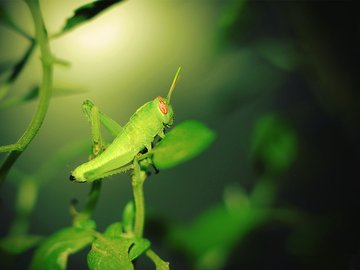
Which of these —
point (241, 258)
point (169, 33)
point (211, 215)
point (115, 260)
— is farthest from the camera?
point (169, 33)

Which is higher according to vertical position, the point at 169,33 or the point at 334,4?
the point at 169,33

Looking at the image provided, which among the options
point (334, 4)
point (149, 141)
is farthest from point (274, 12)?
point (149, 141)

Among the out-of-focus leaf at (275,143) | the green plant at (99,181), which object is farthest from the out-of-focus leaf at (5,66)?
the out-of-focus leaf at (275,143)

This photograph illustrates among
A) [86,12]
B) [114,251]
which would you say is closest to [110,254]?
[114,251]

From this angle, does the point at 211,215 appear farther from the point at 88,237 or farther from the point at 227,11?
the point at 227,11

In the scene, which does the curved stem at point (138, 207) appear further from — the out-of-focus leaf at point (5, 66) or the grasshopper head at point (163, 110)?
the out-of-focus leaf at point (5, 66)

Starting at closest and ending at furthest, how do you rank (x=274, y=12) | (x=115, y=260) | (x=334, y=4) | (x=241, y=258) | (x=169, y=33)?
(x=115, y=260) → (x=241, y=258) → (x=334, y=4) → (x=274, y=12) → (x=169, y=33)
